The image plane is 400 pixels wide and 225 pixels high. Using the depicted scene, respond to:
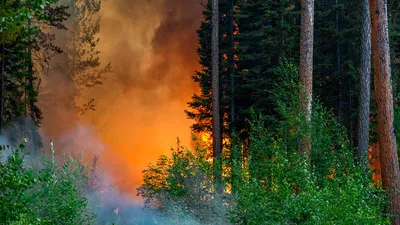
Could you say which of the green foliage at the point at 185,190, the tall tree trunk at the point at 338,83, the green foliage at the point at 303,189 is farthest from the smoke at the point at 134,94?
the green foliage at the point at 303,189

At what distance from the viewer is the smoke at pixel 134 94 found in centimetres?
3173

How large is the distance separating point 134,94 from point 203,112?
8.86 metres

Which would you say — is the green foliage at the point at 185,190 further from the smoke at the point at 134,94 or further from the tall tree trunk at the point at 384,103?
the smoke at the point at 134,94

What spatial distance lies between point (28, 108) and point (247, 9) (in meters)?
12.8

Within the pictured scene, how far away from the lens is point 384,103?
12305mm

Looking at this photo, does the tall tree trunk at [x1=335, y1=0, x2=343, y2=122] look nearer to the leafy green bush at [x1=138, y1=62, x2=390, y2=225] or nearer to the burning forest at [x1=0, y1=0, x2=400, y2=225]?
the burning forest at [x1=0, y1=0, x2=400, y2=225]

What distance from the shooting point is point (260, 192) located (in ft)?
31.0

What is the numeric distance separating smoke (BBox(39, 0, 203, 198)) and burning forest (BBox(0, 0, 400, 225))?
0.10 metres

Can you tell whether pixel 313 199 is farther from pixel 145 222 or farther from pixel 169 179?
pixel 145 222

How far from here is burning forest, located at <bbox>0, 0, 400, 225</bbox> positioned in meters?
9.01

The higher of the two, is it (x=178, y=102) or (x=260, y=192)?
(x=178, y=102)

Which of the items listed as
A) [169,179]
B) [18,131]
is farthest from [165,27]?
[169,179]

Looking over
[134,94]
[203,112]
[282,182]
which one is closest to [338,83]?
[203,112]

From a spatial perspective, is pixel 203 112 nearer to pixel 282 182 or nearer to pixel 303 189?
pixel 282 182
